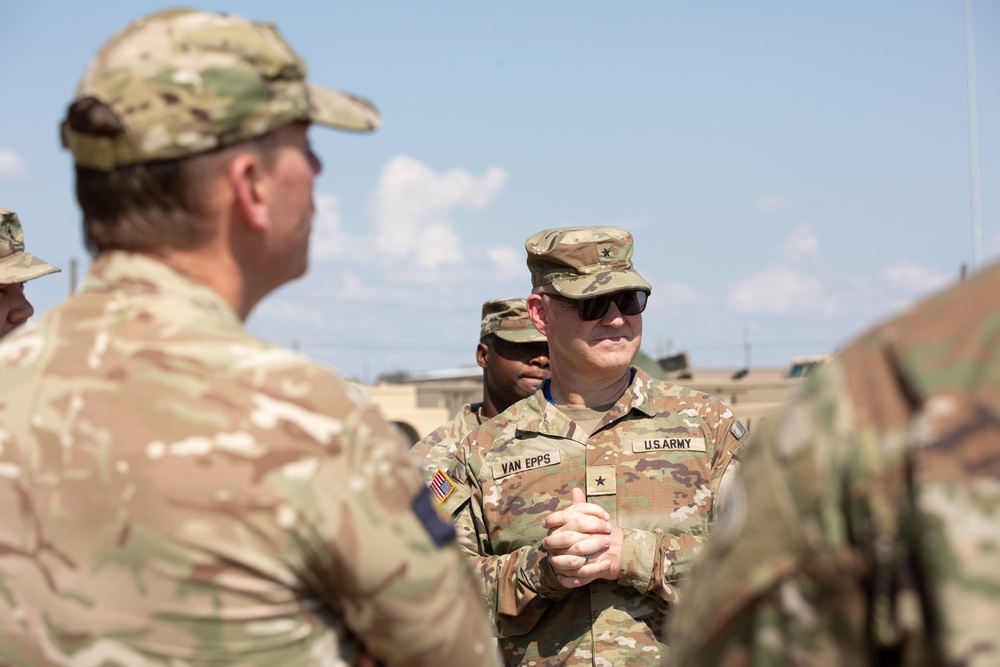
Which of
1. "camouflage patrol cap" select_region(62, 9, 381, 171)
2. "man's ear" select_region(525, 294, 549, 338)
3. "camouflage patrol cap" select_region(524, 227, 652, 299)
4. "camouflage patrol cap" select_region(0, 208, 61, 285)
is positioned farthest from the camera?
"camouflage patrol cap" select_region(0, 208, 61, 285)

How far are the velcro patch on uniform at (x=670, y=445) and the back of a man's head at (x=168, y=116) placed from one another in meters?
2.30

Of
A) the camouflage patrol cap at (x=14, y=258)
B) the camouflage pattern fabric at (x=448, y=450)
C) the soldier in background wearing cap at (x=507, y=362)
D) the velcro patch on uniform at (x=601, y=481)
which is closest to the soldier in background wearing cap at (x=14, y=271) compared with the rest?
the camouflage patrol cap at (x=14, y=258)

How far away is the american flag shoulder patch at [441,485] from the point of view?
3959 millimetres

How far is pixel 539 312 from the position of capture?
4.35 metres

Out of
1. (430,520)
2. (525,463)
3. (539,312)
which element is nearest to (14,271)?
(539,312)

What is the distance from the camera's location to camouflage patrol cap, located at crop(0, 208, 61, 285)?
14.8 feet

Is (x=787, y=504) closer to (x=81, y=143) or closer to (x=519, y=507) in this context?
(x=81, y=143)

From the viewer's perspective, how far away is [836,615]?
1092 millimetres

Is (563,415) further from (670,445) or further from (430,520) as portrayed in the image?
(430,520)

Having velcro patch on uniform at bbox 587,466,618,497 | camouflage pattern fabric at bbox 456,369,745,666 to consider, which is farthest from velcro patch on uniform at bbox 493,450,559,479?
velcro patch on uniform at bbox 587,466,618,497

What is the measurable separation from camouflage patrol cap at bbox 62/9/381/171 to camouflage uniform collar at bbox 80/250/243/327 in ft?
0.52

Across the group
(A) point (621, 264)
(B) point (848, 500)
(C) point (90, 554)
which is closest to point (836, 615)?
(B) point (848, 500)

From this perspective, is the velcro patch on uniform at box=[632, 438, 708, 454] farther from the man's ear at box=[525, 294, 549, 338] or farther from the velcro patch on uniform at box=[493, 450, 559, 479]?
the man's ear at box=[525, 294, 549, 338]

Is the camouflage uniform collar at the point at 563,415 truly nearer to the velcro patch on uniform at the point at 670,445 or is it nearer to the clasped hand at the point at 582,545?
the velcro patch on uniform at the point at 670,445
